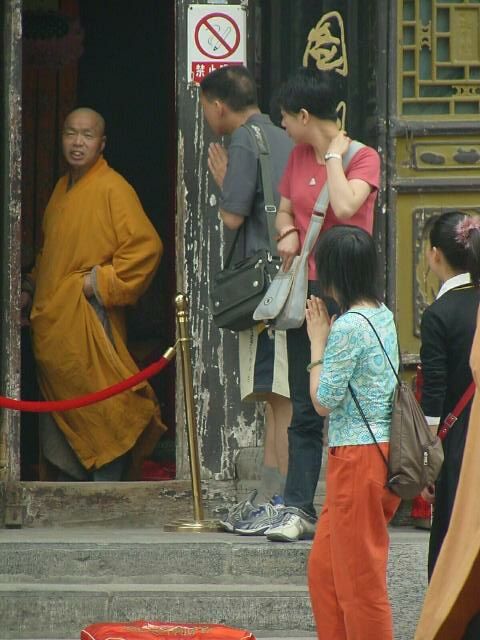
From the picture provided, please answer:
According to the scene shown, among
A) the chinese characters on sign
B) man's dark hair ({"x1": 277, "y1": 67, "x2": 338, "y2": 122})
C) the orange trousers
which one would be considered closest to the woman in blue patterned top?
the orange trousers

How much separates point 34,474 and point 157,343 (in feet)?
3.56

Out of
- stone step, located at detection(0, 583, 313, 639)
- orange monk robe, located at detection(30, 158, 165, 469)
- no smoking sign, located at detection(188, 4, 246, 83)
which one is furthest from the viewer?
orange monk robe, located at detection(30, 158, 165, 469)

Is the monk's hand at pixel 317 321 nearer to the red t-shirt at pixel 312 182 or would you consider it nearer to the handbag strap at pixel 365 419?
the handbag strap at pixel 365 419

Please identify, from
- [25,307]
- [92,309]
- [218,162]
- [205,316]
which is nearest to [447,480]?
[218,162]

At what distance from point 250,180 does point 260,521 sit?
147 cm

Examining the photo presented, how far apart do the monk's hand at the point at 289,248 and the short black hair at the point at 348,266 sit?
1303 mm

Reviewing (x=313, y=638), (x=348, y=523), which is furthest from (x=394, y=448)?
(x=313, y=638)

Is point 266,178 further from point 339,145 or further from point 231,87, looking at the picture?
point 339,145

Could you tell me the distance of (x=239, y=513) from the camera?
746 centimetres

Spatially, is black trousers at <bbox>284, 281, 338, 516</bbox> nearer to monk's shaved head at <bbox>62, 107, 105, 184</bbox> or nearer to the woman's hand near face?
the woman's hand near face

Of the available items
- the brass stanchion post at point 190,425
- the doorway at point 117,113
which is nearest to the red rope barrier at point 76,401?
the brass stanchion post at point 190,425

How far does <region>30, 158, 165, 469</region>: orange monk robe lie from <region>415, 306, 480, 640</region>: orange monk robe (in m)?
4.32

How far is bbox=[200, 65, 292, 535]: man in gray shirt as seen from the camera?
7.40 m

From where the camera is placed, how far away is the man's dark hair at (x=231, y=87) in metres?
7.62
